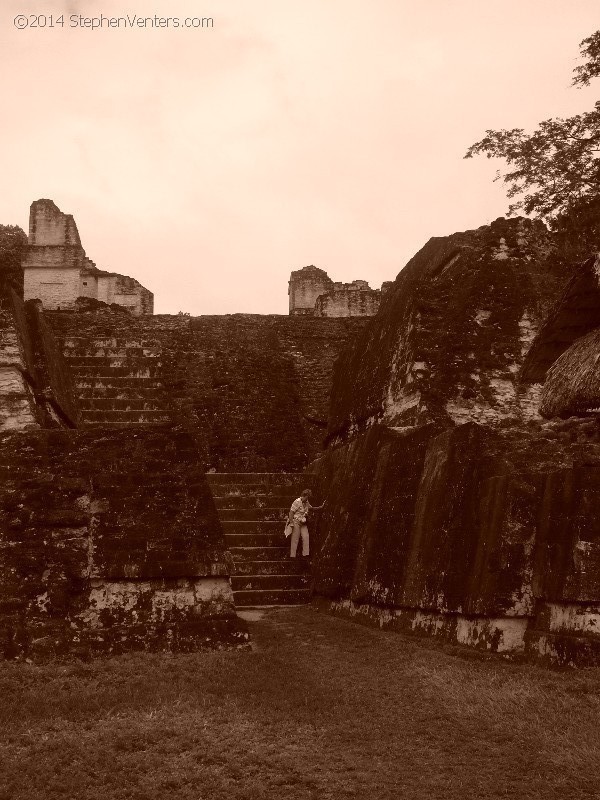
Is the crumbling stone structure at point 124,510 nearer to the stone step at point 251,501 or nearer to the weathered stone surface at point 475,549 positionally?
the stone step at point 251,501

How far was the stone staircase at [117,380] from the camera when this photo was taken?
15047 mm

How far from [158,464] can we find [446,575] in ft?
7.50

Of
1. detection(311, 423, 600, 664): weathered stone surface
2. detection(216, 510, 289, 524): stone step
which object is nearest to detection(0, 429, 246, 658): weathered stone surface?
detection(311, 423, 600, 664): weathered stone surface

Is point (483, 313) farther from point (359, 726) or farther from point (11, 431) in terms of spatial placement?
point (359, 726)

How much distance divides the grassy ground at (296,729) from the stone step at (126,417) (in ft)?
27.7

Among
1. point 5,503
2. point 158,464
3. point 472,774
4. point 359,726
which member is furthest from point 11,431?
point 472,774

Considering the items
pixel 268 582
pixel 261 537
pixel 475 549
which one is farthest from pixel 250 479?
pixel 475 549

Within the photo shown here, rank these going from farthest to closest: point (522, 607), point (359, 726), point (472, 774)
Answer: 1. point (522, 607)
2. point (359, 726)
3. point (472, 774)

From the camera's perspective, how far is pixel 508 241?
1080 centimetres

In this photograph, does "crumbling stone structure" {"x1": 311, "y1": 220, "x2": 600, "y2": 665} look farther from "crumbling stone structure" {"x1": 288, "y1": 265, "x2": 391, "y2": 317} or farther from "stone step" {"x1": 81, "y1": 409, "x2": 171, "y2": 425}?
"crumbling stone structure" {"x1": 288, "y1": 265, "x2": 391, "y2": 317}

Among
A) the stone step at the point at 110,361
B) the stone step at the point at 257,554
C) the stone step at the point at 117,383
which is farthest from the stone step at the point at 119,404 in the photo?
the stone step at the point at 257,554

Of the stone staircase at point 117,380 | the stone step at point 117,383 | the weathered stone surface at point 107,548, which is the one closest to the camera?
the weathered stone surface at point 107,548

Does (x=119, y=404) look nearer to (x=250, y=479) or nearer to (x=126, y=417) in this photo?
(x=126, y=417)

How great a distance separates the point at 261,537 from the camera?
1122 centimetres
